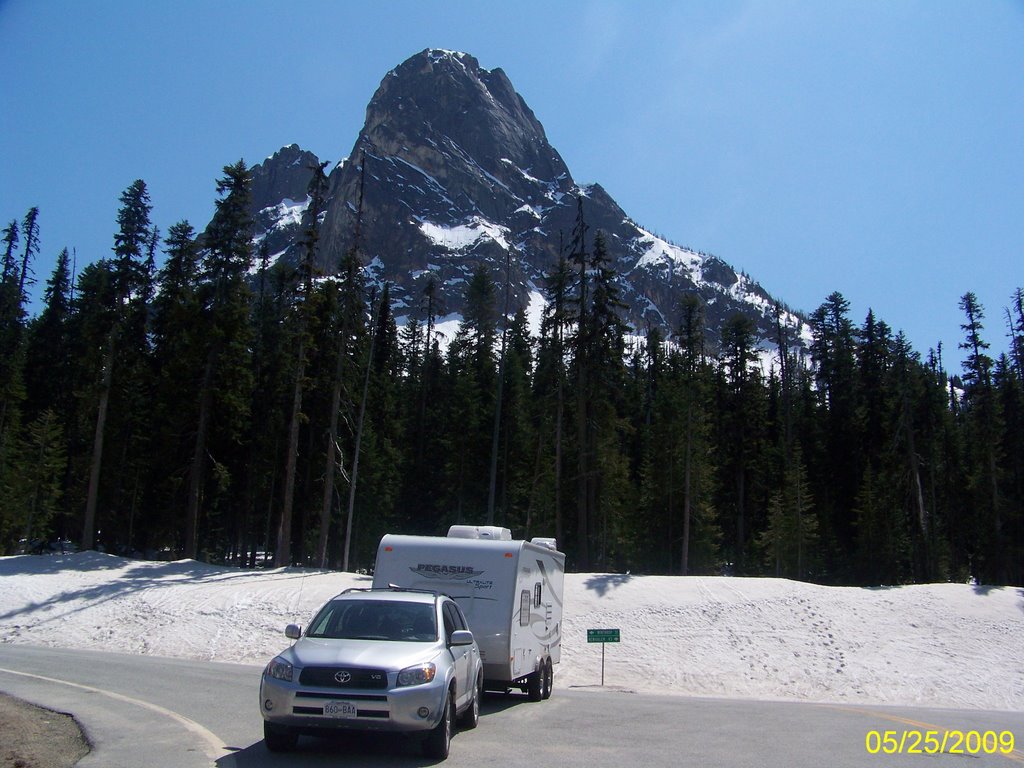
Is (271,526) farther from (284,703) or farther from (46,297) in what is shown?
(284,703)

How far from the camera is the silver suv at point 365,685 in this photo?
812 centimetres

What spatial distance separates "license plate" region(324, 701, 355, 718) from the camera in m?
8.09

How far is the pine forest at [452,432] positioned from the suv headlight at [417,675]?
2632 cm

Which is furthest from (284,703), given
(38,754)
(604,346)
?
(604,346)

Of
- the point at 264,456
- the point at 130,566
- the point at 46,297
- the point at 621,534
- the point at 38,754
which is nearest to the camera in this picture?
the point at 38,754

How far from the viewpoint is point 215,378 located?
35906 millimetres

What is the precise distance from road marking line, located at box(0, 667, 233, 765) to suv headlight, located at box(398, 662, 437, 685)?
1939 millimetres

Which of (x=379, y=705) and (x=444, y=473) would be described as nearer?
(x=379, y=705)

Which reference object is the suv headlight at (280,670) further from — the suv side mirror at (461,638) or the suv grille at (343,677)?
the suv side mirror at (461,638)

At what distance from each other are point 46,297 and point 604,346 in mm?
42984

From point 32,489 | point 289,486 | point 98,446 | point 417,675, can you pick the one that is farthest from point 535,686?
point 32,489

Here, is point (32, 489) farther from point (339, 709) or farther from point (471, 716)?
point (339, 709)

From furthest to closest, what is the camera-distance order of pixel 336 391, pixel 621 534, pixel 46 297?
pixel 46 297 < pixel 621 534 < pixel 336 391
